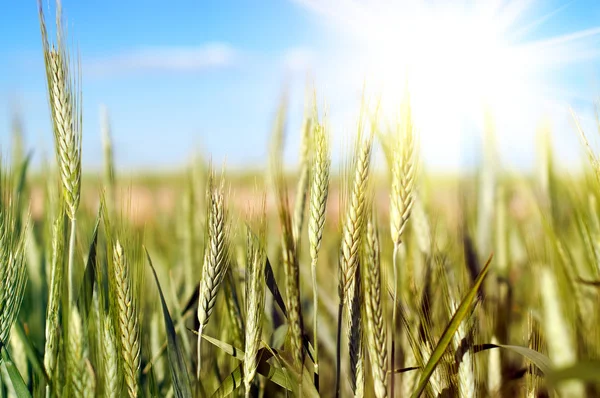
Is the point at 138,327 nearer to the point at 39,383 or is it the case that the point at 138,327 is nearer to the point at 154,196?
the point at 39,383

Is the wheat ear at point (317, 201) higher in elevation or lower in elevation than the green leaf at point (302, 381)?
higher

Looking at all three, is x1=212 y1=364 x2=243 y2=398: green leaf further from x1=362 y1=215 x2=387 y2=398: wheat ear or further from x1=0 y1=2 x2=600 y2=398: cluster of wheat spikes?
x1=362 y1=215 x2=387 y2=398: wheat ear

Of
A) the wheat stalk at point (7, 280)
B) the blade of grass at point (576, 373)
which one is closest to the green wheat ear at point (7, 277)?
the wheat stalk at point (7, 280)

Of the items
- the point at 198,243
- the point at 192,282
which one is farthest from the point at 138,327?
the point at 198,243

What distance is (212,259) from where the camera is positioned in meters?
0.67

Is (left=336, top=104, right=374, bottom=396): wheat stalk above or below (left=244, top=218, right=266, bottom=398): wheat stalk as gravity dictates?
above

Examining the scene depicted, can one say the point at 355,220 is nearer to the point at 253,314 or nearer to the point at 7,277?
the point at 253,314

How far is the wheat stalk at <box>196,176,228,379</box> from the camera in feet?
2.18

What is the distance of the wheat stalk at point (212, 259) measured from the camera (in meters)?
0.67

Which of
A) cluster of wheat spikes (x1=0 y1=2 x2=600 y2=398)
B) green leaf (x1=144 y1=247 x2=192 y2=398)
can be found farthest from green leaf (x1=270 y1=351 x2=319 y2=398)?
green leaf (x1=144 y1=247 x2=192 y2=398)

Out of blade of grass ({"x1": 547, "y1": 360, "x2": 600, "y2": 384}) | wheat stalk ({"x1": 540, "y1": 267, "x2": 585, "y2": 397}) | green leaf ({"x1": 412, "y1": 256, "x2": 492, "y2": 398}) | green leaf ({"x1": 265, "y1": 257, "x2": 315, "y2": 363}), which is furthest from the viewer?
green leaf ({"x1": 265, "y1": 257, "x2": 315, "y2": 363})

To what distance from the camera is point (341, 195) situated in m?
0.74

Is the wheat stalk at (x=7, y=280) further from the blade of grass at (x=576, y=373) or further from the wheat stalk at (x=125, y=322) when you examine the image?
the blade of grass at (x=576, y=373)

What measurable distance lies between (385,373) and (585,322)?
0.41 m
